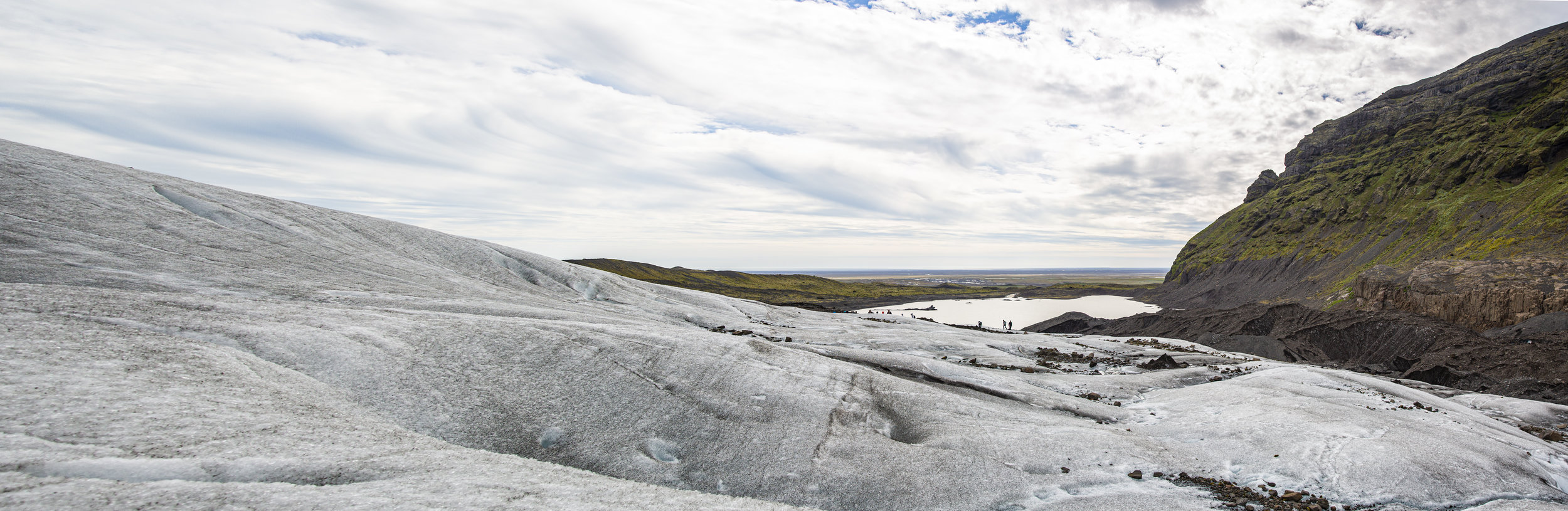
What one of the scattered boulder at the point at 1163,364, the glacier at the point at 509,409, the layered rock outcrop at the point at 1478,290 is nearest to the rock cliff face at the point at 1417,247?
the layered rock outcrop at the point at 1478,290

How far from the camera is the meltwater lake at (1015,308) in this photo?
288 feet

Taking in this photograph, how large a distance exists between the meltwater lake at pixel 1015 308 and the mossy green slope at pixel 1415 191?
11249 mm

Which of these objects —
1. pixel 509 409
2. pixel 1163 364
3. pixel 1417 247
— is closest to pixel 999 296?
pixel 1417 247

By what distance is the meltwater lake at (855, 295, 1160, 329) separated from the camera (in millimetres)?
87688

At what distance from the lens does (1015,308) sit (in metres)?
109

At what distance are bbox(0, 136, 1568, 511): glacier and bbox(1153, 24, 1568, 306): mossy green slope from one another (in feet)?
189

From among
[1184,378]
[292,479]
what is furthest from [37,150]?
[1184,378]

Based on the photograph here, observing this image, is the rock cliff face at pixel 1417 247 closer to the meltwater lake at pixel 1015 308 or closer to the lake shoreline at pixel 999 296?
the meltwater lake at pixel 1015 308

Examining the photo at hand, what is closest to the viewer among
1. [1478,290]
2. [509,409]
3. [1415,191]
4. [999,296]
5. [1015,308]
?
[509,409]

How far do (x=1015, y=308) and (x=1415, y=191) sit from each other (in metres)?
55.4

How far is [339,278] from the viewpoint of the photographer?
18.6m

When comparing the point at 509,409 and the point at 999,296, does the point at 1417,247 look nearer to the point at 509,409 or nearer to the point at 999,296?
the point at 999,296

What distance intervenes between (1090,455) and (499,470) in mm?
12102

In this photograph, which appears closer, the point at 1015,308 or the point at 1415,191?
the point at 1415,191
